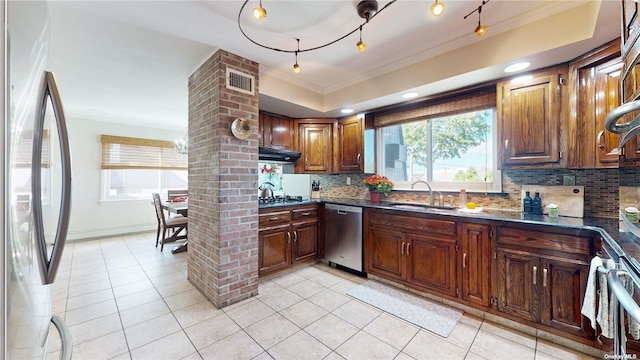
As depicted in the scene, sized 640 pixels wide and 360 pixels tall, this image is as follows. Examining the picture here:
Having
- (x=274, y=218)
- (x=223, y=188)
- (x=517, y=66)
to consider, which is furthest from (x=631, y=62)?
(x=274, y=218)

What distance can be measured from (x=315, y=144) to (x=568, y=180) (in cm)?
279

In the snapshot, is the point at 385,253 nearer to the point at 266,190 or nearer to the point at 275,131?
the point at 266,190

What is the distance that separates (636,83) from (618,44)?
107 centimetres

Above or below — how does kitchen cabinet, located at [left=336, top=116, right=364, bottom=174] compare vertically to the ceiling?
below

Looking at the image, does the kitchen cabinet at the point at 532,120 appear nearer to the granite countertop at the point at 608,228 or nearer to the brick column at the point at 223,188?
the granite countertop at the point at 608,228

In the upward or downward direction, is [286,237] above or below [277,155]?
below

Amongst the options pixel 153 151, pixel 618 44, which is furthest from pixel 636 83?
pixel 153 151

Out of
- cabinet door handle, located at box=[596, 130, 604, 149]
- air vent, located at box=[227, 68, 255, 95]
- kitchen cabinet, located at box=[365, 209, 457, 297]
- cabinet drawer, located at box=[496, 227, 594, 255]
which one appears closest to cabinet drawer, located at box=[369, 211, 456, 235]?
kitchen cabinet, located at box=[365, 209, 457, 297]

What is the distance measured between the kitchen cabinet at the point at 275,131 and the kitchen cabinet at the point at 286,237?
3.22 feet

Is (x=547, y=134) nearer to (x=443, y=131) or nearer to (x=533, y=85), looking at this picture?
(x=533, y=85)

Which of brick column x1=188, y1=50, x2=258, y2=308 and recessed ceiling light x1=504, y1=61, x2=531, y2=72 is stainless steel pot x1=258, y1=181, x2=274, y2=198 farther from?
recessed ceiling light x1=504, y1=61, x2=531, y2=72

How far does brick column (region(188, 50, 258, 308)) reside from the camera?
2250mm

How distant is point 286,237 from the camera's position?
299 centimetres

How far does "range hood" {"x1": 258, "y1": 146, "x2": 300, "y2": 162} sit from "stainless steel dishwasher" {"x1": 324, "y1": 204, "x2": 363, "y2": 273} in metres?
0.89
